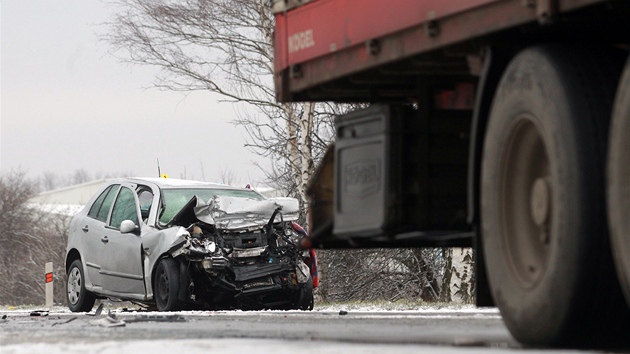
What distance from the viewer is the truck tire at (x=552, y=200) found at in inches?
266

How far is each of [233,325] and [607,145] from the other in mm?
5034

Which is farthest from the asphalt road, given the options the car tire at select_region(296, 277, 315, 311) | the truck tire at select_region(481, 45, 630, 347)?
the car tire at select_region(296, 277, 315, 311)

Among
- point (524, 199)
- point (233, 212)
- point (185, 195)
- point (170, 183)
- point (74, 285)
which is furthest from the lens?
point (74, 285)

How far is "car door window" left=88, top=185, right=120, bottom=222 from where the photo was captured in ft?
57.3

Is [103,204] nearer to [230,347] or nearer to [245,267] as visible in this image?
[245,267]

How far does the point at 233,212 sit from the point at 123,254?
155 centimetres

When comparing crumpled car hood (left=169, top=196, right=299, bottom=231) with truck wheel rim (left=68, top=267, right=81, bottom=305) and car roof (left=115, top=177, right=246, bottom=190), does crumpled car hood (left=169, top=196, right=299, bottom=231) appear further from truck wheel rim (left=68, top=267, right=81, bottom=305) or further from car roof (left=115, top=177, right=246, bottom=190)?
truck wheel rim (left=68, top=267, right=81, bottom=305)

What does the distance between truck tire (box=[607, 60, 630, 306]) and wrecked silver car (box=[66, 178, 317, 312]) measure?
937 cm

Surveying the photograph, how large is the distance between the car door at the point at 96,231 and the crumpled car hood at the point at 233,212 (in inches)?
64.4

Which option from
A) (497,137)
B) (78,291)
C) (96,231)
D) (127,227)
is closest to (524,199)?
(497,137)

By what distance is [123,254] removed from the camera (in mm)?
16562

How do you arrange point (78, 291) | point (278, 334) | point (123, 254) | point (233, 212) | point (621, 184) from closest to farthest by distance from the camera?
point (621, 184) → point (278, 334) → point (233, 212) → point (123, 254) → point (78, 291)

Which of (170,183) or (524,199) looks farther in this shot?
(170,183)

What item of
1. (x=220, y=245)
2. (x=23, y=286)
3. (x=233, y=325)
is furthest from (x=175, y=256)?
(x=23, y=286)
